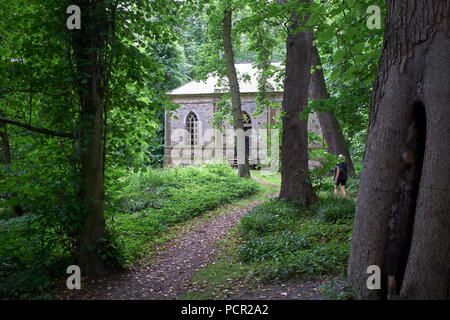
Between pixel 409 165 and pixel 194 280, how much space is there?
3674 mm

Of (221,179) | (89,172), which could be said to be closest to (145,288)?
(89,172)

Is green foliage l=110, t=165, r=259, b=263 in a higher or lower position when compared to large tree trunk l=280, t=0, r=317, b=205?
lower

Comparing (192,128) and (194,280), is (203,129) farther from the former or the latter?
(194,280)

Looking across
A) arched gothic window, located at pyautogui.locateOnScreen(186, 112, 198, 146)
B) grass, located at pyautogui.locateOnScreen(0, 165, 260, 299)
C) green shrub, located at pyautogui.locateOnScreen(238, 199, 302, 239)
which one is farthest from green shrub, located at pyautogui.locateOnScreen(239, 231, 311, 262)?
arched gothic window, located at pyautogui.locateOnScreen(186, 112, 198, 146)

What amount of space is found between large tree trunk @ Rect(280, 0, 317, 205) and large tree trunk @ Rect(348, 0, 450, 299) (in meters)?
5.49

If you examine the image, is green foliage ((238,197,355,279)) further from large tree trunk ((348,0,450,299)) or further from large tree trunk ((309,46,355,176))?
large tree trunk ((309,46,355,176))

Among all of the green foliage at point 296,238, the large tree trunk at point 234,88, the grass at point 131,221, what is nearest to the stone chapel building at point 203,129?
the grass at point 131,221

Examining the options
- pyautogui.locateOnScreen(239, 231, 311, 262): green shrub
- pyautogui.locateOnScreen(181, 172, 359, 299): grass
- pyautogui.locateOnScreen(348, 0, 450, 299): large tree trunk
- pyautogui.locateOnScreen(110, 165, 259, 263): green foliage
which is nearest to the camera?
pyautogui.locateOnScreen(348, 0, 450, 299): large tree trunk

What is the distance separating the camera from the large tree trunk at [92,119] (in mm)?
4562

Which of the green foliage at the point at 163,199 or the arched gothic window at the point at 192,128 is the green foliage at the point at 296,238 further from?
the arched gothic window at the point at 192,128

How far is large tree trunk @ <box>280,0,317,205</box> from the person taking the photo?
28.3 ft

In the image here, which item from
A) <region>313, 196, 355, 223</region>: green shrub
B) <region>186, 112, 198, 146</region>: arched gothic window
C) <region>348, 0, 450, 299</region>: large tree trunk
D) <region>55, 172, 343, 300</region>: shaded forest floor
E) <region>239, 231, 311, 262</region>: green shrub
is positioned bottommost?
<region>55, 172, 343, 300</region>: shaded forest floor

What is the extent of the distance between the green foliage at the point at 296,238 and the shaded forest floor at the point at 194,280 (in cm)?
23

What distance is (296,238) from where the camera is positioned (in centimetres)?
A: 579
